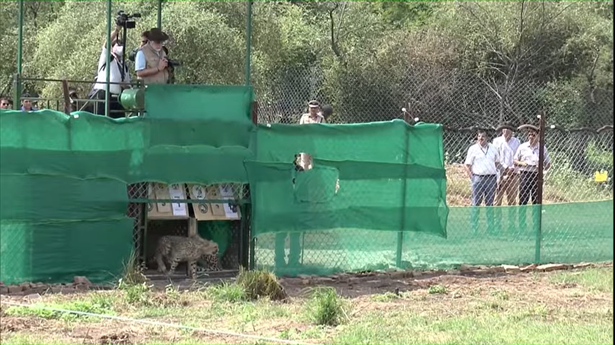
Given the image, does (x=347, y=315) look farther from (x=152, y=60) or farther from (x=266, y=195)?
(x=152, y=60)

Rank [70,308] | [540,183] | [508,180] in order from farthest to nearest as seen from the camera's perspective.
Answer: [508,180], [540,183], [70,308]

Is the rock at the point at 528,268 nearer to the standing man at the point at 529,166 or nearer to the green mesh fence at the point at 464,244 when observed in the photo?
the green mesh fence at the point at 464,244

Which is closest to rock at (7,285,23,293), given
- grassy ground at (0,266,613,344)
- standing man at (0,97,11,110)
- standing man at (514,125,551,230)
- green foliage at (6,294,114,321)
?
grassy ground at (0,266,613,344)

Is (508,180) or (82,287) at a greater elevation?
(508,180)

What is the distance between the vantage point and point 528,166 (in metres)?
13.2

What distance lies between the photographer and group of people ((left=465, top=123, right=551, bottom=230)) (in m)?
13.2

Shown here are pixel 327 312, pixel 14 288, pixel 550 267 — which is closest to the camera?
pixel 327 312

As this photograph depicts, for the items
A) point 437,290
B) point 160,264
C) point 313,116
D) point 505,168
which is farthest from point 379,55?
point 437,290

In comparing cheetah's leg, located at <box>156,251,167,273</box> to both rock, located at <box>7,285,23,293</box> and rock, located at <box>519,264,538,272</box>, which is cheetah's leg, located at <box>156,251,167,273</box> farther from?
rock, located at <box>519,264,538,272</box>

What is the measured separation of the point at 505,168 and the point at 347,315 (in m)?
5.85

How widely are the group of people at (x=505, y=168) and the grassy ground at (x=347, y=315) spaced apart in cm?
283

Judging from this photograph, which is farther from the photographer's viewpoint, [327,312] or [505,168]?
[505,168]

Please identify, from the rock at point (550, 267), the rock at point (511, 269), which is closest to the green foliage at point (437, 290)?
the rock at point (511, 269)

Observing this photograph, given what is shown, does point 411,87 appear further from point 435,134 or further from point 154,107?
point 154,107
